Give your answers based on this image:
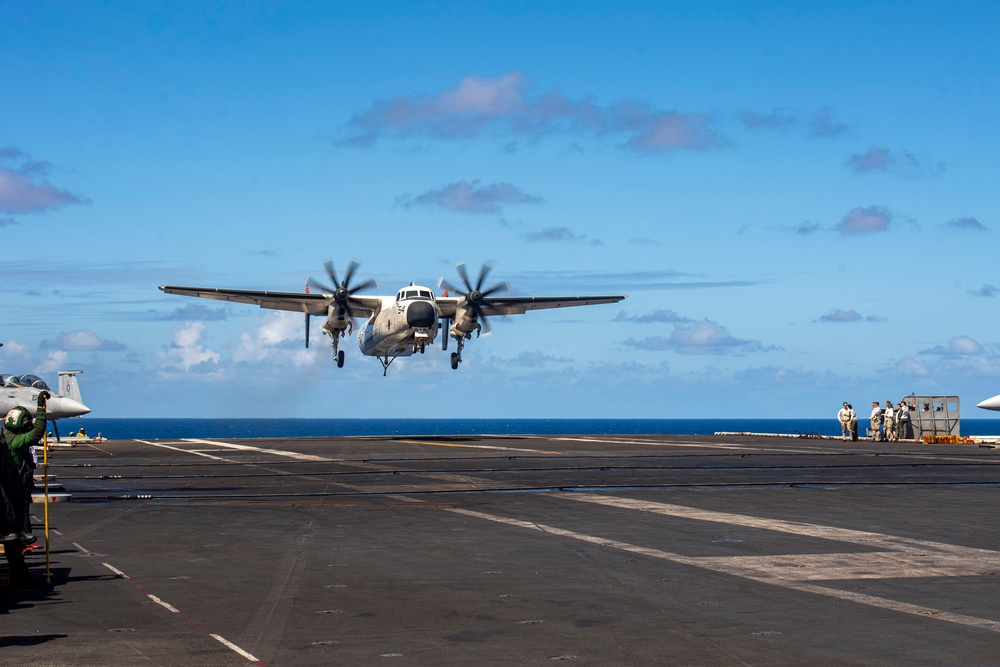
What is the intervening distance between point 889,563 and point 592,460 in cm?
2456

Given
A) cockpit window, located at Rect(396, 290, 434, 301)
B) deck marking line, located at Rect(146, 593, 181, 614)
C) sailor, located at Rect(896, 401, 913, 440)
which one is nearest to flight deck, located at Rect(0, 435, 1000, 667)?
deck marking line, located at Rect(146, 593, 181, 614)

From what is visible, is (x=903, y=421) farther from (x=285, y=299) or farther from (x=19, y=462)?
(x=19, y=462)

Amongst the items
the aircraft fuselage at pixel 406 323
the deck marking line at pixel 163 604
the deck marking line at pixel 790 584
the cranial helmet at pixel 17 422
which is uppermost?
the aircraft fuselage at pixel 406 323

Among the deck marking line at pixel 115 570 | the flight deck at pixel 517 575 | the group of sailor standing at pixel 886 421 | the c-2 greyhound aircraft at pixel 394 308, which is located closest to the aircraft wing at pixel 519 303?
the c-2 greyhound aircraft at pixel 394 308

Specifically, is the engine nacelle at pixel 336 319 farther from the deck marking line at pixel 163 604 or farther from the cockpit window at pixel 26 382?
the deck marking line at pixel 163 604

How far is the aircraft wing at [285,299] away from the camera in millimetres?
64062

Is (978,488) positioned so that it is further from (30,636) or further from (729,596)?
(30,636)

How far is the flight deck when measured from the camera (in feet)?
28.8

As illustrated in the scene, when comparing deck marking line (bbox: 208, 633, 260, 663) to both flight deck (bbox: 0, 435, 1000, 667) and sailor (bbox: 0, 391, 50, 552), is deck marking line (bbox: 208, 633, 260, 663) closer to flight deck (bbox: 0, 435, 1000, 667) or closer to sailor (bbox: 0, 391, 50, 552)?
flight deck (bbox: 0, 435, 1000, 667)

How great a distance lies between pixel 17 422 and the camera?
41.0ft

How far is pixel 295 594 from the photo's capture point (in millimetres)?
11273

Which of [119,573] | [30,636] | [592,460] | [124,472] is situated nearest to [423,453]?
[592,460]

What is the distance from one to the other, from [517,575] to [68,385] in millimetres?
57871

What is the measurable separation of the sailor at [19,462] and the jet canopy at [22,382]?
4415 cm
